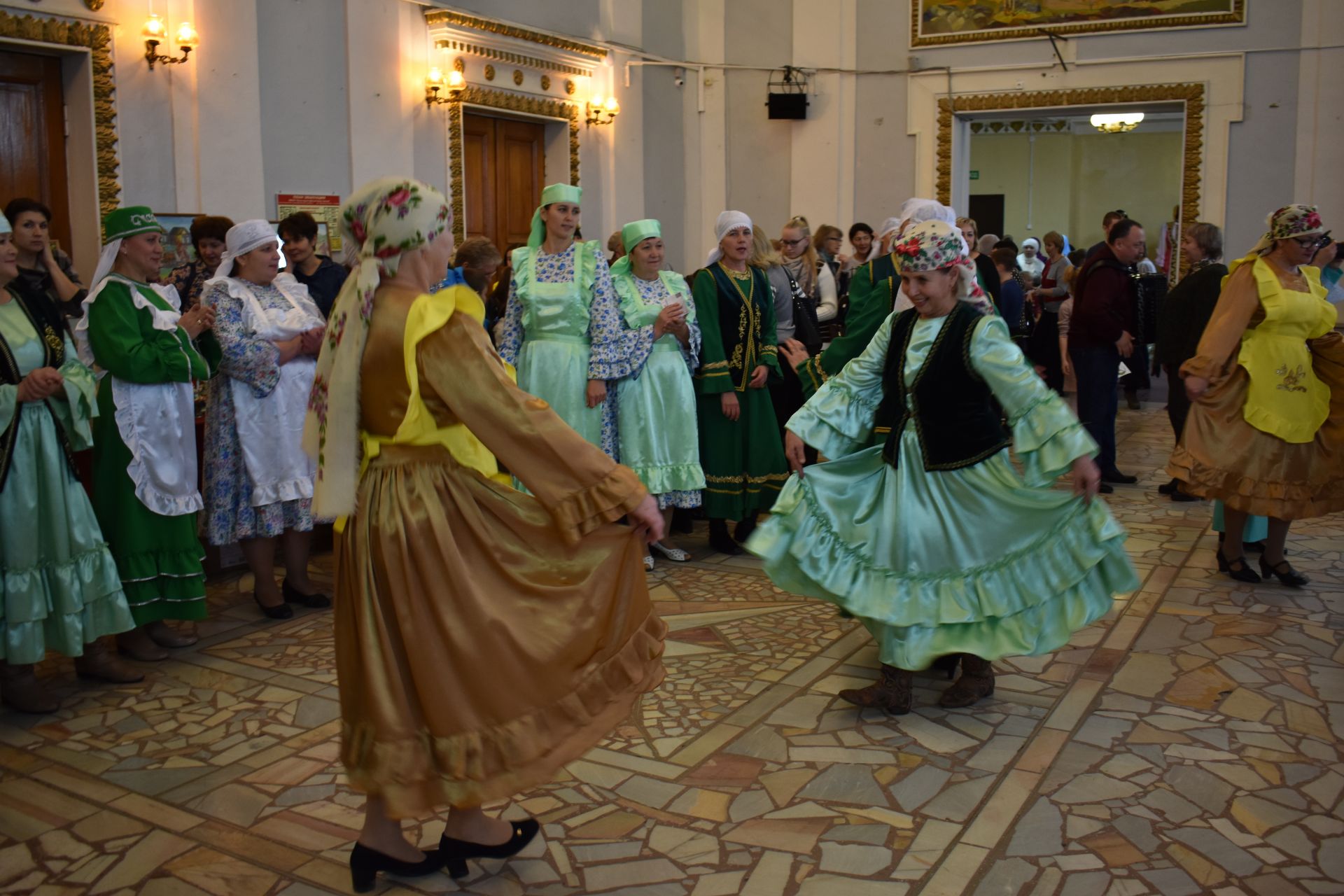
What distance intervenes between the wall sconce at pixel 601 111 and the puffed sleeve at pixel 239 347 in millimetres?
7881

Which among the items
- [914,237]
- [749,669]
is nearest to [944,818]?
[749,669]

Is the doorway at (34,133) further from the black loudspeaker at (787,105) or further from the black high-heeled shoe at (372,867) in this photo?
the black loudspeaker at (787,105)

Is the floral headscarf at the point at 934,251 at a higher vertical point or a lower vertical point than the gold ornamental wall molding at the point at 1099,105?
lower


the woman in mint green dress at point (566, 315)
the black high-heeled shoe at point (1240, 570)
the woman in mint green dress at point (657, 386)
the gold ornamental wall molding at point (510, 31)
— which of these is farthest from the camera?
the gold ornamental wall molding at point (510, 31)

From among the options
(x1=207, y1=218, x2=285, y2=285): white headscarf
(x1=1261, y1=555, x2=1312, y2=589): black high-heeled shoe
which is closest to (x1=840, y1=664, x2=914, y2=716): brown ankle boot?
(x1=1261, y1=555, x2=1312, y2=589): black high-heeled shoe

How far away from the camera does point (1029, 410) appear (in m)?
3.90

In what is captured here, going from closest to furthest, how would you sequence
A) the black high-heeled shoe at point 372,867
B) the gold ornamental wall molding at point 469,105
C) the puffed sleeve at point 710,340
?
the black high-heeled shoe at point 372,867 < the puffed sleeve at point 710,340 < the gold ornamental wall molding at point 469,105

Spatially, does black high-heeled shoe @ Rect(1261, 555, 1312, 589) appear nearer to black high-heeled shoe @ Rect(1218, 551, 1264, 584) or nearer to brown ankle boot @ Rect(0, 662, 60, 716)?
black high-heeled shoe @ Rect(1218, 551, 1264, 584)

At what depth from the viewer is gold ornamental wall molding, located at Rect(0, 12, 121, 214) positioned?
7.76m

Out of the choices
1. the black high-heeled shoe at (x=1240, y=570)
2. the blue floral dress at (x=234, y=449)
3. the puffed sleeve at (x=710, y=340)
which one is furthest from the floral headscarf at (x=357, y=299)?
the black high-heeled shoe at (x=1240, y=570)

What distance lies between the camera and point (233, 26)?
28.8ft

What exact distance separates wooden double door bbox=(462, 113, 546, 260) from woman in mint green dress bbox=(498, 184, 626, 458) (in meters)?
5.49

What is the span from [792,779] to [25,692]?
111 inches

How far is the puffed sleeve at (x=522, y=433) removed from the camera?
2.77 metres
